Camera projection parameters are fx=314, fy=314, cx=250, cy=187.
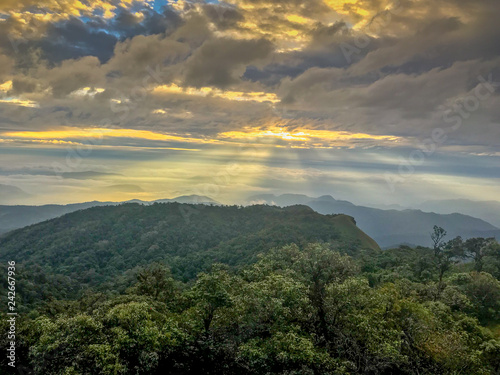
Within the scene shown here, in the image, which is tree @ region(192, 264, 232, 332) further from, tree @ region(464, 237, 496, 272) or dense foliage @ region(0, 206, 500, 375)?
tree @ region(464, 237, 496, 272)

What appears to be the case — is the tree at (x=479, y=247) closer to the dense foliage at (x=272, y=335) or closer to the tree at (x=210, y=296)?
the dense foliage at (x=272, y=335)

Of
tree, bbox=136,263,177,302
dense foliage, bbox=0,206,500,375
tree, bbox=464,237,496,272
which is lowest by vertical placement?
tree, bbox=136,263,177,302

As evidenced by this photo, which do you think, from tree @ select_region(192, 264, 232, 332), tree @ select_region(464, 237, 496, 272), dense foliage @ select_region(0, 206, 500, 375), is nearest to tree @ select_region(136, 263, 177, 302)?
dense foliage @ select_region(0, 206, 500, 375)

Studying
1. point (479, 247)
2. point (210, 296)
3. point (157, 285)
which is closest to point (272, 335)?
point (210, 296)

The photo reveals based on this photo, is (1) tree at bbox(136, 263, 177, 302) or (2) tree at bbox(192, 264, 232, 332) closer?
(2) tree at bbox(192, 264, 232, 332)

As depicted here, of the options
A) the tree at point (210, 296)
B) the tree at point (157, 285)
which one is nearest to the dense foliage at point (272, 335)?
the tree at point (210, 296)

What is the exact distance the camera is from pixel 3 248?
199 meters

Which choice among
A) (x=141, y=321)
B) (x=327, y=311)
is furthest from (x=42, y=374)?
(x=327, y=311)

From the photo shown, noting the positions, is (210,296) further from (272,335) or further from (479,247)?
(479,247)

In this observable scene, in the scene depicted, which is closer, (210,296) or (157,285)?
(210,296)

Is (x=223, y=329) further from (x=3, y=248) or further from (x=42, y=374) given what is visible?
(x=3, y=248)

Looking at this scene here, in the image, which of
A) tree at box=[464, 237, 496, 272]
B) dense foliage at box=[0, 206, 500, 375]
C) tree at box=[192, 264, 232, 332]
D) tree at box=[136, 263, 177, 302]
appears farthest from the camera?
tree at box=[464, 237, 496, 272]

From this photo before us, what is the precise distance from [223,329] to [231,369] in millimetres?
3556

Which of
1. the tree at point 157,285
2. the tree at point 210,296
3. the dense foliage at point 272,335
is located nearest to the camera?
the dense foliage at point 272,335
